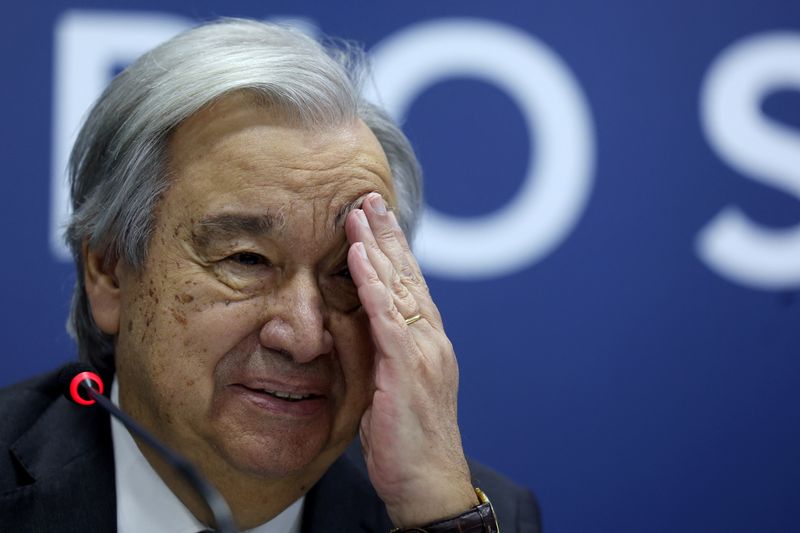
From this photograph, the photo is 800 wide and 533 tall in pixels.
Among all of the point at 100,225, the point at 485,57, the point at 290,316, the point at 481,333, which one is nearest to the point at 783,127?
the point at 485,57

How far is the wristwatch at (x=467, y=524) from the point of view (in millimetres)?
1592

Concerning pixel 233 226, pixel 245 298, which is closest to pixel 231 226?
pixel 233 226

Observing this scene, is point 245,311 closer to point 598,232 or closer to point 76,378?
point 76,378

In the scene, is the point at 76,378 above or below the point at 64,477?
above

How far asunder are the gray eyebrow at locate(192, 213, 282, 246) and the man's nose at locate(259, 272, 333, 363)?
93 mm

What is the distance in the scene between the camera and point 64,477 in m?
1.65

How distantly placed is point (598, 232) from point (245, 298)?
3.92 feet

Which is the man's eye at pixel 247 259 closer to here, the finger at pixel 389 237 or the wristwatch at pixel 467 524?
the finger at pixel 389 237

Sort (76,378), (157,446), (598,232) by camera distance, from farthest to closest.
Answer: (598,232), (76,378), (157,446)

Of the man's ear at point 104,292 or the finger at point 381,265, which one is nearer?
the finger at point 381,265

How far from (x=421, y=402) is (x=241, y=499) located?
35cm

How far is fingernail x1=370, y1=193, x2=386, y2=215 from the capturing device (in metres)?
1.65

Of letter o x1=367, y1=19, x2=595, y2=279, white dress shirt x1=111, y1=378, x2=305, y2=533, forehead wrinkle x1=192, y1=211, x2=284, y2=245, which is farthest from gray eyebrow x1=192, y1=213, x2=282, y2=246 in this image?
letter o x1=367, y1=19, x2=595, y2=279

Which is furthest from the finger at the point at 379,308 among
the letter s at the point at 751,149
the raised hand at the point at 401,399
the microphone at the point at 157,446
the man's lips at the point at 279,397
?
the letter s at the point at 751,149
